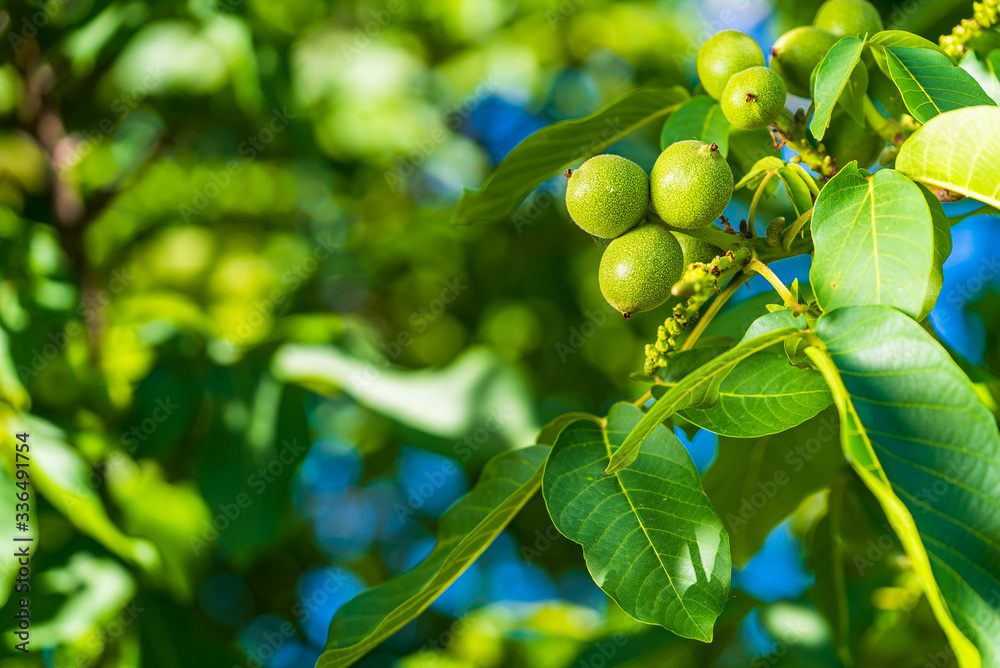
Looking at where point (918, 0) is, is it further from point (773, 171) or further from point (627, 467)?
point (627, 467)

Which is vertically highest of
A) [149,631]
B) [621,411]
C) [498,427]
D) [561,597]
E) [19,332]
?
[621,411]

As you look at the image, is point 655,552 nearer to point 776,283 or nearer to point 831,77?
point 776,283

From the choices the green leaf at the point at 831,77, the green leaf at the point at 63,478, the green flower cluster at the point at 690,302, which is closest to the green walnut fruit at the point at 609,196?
the green flower cluster at the point at 690,302

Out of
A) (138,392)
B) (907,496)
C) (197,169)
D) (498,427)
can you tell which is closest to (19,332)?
(138,392)

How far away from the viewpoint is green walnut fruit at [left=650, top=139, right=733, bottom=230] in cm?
93

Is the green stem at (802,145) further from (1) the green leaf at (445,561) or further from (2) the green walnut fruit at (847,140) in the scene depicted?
(1) the green leaf at (445,561)

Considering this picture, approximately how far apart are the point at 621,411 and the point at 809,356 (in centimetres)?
28

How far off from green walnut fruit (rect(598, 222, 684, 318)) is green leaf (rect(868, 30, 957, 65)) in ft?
1.12

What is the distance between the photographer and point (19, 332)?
1797 mm

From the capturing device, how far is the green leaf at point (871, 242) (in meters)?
0.76

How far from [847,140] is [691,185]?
0.38 meters

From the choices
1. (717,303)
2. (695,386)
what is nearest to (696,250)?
(717,303)

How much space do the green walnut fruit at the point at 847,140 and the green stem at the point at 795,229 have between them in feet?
0.87

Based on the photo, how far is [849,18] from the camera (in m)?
1.21
